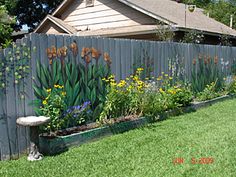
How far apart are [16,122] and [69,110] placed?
121 cm

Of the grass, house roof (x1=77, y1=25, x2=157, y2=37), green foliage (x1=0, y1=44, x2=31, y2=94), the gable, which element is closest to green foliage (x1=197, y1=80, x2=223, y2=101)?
house roof (x1=77, y1=25, x2=157, y2=37)

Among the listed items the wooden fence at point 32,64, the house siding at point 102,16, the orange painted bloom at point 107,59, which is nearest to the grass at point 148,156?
the wooden fence at point 32,64

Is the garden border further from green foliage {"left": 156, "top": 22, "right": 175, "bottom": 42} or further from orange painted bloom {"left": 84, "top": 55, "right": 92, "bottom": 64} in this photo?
green foliage {"left": 156, "top": 22, "right": 175, "bottom": 42}

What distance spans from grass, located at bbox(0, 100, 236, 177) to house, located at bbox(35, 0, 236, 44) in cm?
585

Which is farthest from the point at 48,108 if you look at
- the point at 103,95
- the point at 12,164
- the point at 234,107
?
the point at 234,107

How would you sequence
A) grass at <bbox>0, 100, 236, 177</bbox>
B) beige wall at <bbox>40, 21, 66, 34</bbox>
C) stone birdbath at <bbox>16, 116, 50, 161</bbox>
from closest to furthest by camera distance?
grass at <bbox>0, 100, 236, 177</bbox>
stone birdbath at <bbox>16, 116, 50, 161</bbox>
beige wall at <bbox>40, 21, 66, 34</bbox>

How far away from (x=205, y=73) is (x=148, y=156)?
6.69m

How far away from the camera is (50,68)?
5.67 meters

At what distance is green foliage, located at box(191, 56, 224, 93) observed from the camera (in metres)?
10.5

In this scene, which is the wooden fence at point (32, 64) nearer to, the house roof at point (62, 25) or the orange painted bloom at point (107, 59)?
the orange painted bloom at point (107, 59)

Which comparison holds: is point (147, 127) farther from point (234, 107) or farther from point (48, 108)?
point (234, 107)

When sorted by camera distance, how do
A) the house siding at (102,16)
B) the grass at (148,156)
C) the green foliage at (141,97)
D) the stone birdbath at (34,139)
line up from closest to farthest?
the grass at (148,156)
the stone birdbath at (34,139)
the green foliage at (141,97)
the house siding at (102,16)

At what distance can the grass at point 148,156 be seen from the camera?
4.36 m

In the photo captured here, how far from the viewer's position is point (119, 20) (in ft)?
47.0
